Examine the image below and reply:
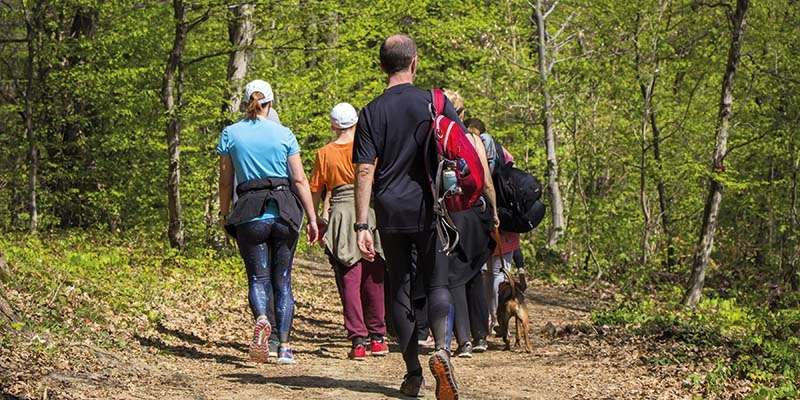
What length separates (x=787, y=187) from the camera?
74.1ft

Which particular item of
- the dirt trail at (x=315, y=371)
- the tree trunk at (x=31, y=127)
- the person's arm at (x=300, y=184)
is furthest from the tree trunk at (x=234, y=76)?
the person's arm at (x=300, y=184)

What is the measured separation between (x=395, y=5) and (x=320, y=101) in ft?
13.4

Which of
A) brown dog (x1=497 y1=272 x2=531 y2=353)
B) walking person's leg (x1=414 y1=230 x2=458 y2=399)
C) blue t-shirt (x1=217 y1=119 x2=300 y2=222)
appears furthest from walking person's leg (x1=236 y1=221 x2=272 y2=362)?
brown dog (x1=497 y1=272 x2=531 y2=353)

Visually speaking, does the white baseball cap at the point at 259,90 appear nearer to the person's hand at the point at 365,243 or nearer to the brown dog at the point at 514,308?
the person's hand at the point at 365,243

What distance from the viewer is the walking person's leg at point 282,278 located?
28.4 ft

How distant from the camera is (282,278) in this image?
8750mm

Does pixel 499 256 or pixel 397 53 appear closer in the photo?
pixel 397 53

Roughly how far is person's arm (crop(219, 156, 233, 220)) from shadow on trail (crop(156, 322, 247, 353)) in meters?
1.96

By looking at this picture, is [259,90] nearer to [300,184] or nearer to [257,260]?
[300,184]

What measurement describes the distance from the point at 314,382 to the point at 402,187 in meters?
1.86

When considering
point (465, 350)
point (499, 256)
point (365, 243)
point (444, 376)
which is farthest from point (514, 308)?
point (444, 376)

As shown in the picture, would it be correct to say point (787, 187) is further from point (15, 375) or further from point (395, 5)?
point (15, 375)

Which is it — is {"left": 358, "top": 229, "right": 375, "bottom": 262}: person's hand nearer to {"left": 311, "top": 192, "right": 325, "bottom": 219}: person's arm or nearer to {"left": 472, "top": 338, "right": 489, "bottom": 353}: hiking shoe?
{"left": 311, "top": 192, "right": 325, "bottom": 219}: person's arm

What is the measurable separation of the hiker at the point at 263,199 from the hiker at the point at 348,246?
0.99 metres
